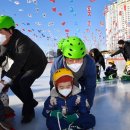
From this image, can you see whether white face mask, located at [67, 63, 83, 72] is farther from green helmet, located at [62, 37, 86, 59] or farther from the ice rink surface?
the ice rink surface

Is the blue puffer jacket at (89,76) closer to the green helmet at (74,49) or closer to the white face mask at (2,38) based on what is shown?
the green helmet at (74,49)

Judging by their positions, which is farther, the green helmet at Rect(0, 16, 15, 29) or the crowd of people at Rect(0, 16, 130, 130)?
the green helmet at Rect(0, 16, 15, 29)

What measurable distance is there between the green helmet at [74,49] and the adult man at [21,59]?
0.42 metres

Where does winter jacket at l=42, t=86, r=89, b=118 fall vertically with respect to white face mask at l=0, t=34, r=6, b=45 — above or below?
below

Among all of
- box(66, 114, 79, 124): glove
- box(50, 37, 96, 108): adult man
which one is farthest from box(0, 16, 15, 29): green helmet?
box(66, 114, 79, 124): glove

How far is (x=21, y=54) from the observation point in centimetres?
308

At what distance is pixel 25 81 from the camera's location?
337cm

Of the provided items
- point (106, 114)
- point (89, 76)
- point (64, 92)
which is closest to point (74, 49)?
point (89, 76)

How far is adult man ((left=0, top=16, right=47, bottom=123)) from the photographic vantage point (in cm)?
305

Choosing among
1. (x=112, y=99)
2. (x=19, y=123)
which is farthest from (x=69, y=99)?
(x=112, y=99)

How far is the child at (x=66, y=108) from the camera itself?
273 cm

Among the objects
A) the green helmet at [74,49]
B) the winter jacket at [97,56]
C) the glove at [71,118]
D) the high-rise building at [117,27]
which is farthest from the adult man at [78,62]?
the high-rise building at [117,27]

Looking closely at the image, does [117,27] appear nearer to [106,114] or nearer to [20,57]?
[106,114]

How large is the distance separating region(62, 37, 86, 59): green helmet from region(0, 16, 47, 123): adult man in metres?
0.42
